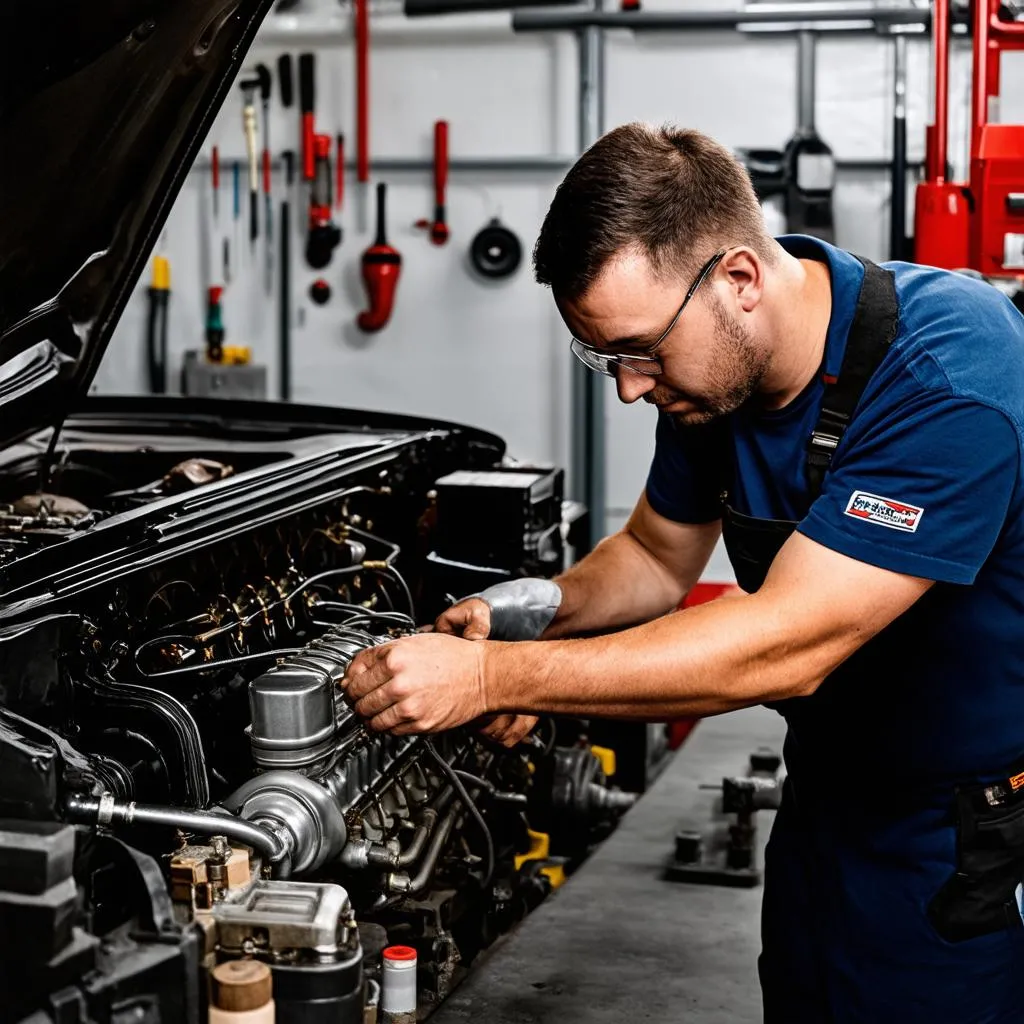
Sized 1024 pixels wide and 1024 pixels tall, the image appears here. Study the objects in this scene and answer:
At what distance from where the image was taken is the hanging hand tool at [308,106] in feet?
17.0

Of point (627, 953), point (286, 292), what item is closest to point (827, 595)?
point (627, 953)

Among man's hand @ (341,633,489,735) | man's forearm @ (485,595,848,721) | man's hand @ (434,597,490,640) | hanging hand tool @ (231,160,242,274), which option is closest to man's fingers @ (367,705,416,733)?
man's hand @ (341,633,489,735)

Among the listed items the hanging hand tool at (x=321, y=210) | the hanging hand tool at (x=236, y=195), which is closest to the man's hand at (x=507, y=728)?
the hanging hand tool at (x=321, y=210)

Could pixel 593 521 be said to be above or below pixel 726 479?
below

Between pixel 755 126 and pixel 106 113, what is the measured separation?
375 centimetres

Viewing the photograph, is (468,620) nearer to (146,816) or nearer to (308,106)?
(146,816)

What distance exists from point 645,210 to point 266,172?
4.04 m

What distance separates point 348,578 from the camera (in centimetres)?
239

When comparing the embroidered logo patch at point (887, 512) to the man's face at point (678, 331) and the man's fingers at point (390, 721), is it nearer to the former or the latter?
the man's face at point (678, 331)

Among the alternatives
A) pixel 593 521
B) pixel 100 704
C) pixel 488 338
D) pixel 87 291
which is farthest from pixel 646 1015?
pixel 488 338

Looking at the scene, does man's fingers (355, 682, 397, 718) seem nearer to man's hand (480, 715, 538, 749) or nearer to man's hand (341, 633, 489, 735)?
man's hand (341, 633, 489, 735)

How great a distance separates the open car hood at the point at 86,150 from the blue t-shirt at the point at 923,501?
0.77m

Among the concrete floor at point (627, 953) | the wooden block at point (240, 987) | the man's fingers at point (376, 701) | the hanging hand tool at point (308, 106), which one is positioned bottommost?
the concrete floor at point (627, 953)

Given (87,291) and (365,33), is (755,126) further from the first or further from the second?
(87,291)
